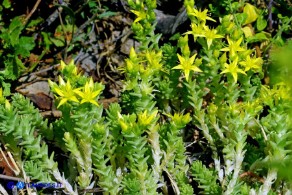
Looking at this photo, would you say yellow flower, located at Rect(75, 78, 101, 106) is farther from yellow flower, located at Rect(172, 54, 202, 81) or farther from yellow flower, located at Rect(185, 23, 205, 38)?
yellow flower, located at Rect(185, 23, 205, 38)

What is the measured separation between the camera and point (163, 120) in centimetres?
270

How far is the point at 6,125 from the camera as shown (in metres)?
2.02

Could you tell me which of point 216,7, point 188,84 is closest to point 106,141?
point 188,84

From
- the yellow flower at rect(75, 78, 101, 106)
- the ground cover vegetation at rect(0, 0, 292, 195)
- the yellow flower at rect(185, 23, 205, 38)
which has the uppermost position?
the yellow flower at rect(185, 23, 205, 38)

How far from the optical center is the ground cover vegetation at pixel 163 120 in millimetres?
2020

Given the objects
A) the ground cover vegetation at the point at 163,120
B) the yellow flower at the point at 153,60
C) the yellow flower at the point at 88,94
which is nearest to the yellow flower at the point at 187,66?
the ground cover vegetation at the point at 163,120

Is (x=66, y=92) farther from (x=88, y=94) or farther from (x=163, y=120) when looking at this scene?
(x=163, y=120)

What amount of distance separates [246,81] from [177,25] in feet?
3.54

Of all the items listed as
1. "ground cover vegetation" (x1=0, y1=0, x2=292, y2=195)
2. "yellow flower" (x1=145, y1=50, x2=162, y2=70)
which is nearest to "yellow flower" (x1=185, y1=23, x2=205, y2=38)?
"ground cover vegetation" (x1=0, y1=0, x2=292, y2=195)

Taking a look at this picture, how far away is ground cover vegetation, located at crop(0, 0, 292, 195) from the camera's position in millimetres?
2020

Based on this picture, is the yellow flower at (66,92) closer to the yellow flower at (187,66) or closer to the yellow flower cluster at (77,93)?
the yellow flower cluster at (77,93)

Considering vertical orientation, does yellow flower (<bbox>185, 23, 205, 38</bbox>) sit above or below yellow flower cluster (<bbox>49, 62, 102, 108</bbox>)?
above

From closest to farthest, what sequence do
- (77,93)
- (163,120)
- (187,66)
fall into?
(77,93)
(187,66)
(163,120)

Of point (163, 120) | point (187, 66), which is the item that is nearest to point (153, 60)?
point (187, 66)
